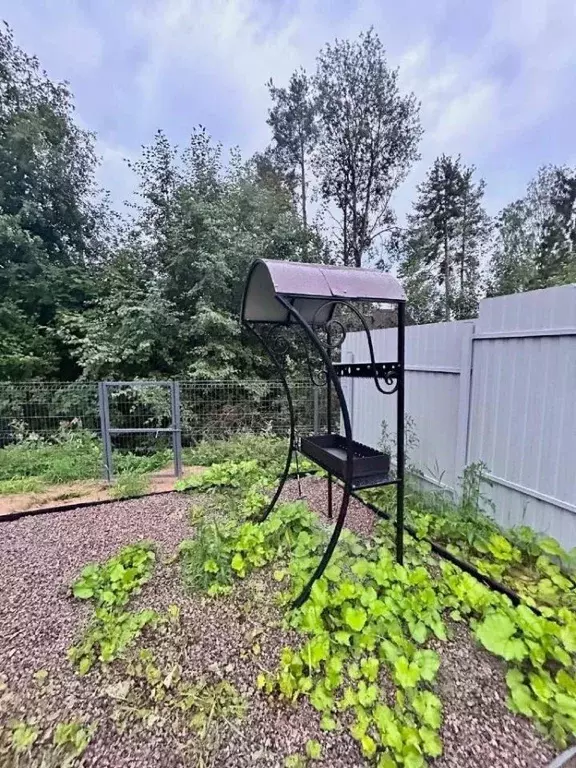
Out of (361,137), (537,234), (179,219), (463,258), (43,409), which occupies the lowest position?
(43,409)

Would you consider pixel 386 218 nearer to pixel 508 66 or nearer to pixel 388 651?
pixel 508 66

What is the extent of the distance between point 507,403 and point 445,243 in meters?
9.83

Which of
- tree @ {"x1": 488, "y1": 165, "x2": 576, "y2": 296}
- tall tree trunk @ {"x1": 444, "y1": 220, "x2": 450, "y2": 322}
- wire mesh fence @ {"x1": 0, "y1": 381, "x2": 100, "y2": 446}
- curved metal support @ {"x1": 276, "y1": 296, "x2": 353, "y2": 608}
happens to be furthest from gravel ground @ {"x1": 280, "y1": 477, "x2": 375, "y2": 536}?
tree @ {"x1": 488, "y1": 165, "x2": 576, "y2": 296}

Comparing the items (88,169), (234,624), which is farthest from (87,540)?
(88,169)

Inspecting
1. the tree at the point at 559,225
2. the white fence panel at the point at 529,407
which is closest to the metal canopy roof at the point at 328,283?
the white fence panel at the point at 529,407

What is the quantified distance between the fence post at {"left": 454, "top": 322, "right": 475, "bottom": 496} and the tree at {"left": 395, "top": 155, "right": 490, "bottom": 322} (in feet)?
23.2

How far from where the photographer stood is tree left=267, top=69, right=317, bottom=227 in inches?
333

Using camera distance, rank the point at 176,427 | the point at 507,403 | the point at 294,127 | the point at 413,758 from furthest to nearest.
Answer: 1. the point at 294,127
2. the point at 176,427
3. the point at 507,403
4. the point at 413,758

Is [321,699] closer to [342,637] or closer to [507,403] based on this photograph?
[342,637]

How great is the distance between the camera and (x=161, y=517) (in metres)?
2.96

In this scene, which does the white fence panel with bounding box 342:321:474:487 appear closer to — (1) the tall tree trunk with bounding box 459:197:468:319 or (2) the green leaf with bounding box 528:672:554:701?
(2) the green leaf with bounding box 528:672:554:701

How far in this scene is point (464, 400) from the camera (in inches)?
110

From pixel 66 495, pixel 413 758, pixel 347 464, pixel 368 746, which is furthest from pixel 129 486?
pixel 413 758

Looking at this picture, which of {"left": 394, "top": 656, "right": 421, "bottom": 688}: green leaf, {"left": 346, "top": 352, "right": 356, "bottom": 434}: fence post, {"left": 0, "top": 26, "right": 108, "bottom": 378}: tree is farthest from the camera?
{"left": 0, "top": 26, "right": 108, "bottom": 378}: tree
